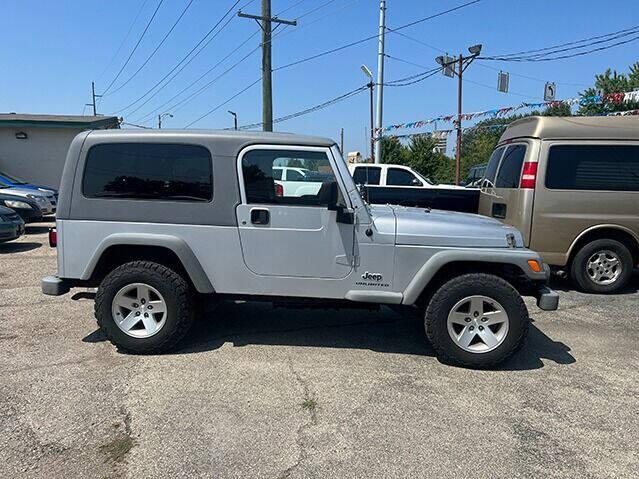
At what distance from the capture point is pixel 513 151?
23.6 ft

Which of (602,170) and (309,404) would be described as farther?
(602,170)

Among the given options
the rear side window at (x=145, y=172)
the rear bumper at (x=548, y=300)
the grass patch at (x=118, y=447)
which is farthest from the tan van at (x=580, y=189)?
the grass patch at (x=118, y=447)

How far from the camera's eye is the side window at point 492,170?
7657mm

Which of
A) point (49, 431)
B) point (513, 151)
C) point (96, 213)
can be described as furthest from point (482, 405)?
point (513, 151)

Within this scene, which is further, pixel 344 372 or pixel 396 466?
pixel 344 372

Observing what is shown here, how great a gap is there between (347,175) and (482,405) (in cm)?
211

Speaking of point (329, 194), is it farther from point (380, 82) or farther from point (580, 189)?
point (380, 82)

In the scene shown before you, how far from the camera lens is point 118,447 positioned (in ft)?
9.36

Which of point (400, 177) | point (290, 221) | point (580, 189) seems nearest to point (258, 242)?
point (290, 221)

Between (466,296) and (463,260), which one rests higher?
(463,260)

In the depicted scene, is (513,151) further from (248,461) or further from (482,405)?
(248,461)

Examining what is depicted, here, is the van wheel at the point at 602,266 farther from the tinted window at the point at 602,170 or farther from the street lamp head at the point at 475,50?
the street lamp head at the point at 475,50

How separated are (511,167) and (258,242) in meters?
4.64

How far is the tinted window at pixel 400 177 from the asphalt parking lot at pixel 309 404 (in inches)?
262
